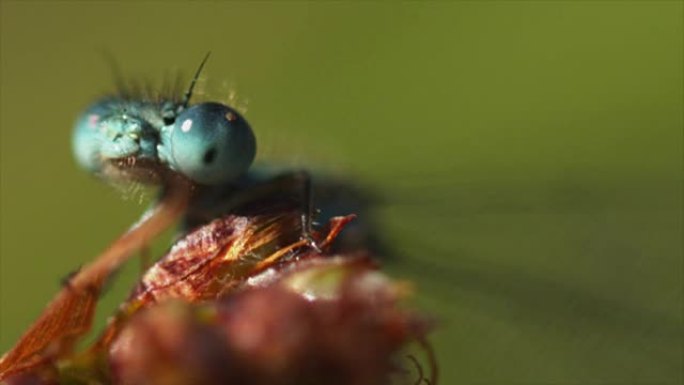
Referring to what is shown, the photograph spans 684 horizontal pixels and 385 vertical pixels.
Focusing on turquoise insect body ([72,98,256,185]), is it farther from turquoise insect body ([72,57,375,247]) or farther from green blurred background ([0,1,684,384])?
green blurred background ([0,1,684,384])

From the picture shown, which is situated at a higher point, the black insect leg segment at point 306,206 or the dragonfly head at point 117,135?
the dragonfly head at point 117,135

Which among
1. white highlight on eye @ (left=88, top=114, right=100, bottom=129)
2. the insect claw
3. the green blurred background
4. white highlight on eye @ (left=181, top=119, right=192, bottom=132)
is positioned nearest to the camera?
the insect claw

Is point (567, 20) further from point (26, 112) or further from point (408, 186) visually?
point (26, 112)

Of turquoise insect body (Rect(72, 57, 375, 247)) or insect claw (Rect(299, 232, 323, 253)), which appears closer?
insect claw (Rect(299, 232, 323, 253))

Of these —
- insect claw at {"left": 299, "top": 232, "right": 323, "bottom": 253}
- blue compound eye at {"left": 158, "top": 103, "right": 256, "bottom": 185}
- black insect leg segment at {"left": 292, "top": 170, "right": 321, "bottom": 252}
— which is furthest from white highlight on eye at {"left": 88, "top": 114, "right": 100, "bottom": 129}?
insect claw at {"left": 299, "top": 232, "right": 323, "bottom": 253}

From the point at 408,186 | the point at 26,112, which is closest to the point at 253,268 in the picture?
the point at 408,186

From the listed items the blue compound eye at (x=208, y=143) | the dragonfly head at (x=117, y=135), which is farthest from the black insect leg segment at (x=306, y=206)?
the dragonfly head at (x=117, y=135)

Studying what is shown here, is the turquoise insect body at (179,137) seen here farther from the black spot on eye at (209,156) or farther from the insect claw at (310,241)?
the insect claw at (310,241)
